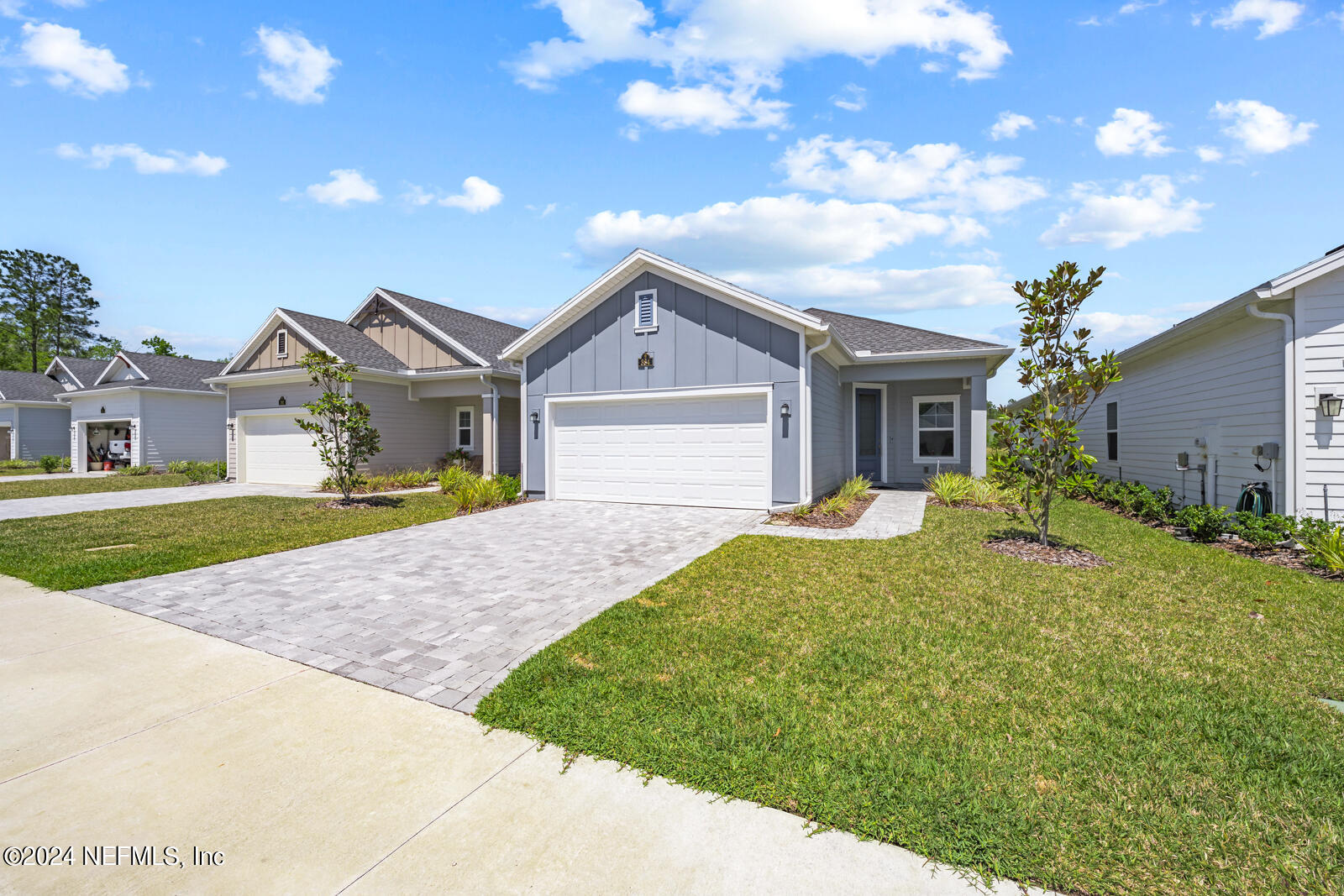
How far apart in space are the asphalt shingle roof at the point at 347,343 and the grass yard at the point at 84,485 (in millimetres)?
6610

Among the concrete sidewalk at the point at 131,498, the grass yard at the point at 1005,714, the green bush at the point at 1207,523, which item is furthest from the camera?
the concrete sidewalk at the point at 131,498

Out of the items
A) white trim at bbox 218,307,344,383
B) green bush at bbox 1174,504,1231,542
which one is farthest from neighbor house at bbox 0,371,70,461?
green bush at bbox 1174,504,1231,542

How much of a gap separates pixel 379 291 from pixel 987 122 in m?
17.2

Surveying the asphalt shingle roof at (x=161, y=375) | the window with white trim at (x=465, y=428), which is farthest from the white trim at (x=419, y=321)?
the asphalt shingle roof at (x=161, y=375)

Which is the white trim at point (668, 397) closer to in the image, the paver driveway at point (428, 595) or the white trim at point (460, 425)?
the paver driveway at point (428, 595)

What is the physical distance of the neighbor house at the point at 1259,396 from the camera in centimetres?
799

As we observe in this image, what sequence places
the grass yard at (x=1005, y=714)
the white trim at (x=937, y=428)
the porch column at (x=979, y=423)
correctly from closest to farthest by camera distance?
the grass yard at (x=1005, y=714) → the porch column at (x=979, y=423) → the white trim at (x=937, y=428)

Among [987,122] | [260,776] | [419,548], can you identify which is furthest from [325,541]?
[987,122]

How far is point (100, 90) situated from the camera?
33.2ft

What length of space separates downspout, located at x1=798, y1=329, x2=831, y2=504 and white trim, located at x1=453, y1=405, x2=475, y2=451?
12.9m

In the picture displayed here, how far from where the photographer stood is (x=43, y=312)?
150 ft

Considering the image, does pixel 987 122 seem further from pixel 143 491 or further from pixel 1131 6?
pixel 143 491

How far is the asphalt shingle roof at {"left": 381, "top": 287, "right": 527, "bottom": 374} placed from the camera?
17.7 m

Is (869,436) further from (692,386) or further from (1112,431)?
(692,386)
